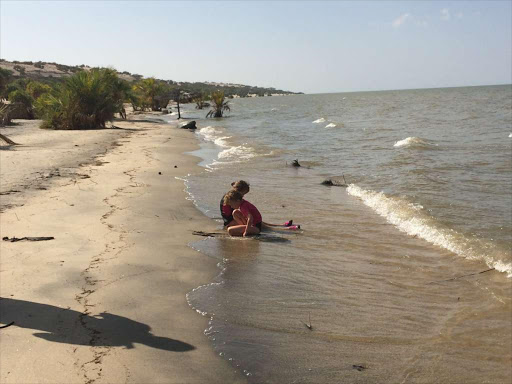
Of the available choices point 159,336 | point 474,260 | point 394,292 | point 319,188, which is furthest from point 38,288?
point 319,188

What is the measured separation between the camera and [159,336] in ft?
13.3

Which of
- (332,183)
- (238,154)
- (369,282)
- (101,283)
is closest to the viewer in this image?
(101,283)

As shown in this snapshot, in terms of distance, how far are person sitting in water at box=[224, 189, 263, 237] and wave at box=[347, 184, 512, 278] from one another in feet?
8.55

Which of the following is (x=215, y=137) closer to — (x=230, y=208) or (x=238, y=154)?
(x=238, y=154)

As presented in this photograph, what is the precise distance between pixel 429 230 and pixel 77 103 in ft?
77.4

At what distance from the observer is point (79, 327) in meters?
4.08

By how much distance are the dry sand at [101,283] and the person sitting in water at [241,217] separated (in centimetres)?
64

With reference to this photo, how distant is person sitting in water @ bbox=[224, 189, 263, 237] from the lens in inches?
297

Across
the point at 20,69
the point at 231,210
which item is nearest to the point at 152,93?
the point at 20,69

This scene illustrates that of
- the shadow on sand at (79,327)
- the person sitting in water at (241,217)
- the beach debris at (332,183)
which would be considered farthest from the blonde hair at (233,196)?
the beach debris at (332,183)

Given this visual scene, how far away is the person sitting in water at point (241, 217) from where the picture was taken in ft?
24.8

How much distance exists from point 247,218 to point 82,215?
9.15 feet

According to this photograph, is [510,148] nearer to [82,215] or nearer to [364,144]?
[364,144]

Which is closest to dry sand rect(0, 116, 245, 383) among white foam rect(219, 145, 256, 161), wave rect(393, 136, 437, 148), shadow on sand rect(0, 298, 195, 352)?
shadow on sand rect(0, 298, 195, 352)
